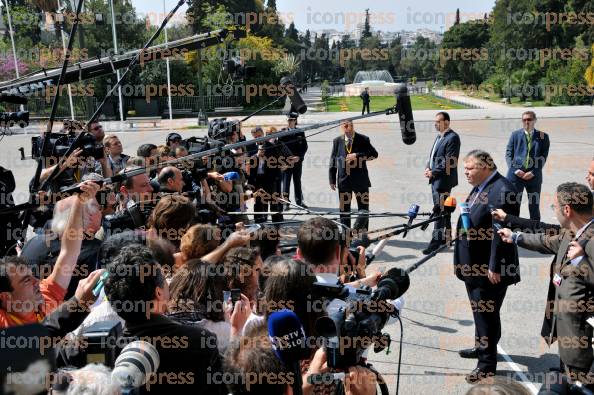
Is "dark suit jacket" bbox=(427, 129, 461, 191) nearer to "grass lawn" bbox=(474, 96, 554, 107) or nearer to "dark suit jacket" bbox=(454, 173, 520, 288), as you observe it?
"dark suit jacket" bbox=(454, 173, 520, 288)

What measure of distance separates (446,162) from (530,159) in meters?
1.83

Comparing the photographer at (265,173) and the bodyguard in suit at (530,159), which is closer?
the bodyguard in suit at (530,159)

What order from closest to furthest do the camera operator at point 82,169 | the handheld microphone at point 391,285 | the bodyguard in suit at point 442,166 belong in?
the handheld microphone at point 391,285
the camera operator at point 82,169
the bodyguard in suit at point 442,166

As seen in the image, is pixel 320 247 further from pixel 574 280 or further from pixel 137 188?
pixel 137 188

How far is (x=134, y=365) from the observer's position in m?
2.22

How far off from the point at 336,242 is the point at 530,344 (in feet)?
10.1

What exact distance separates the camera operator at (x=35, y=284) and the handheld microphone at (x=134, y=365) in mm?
1241

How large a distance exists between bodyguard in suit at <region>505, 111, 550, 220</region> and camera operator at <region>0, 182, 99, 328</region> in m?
8.22

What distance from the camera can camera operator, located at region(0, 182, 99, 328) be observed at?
3.45m

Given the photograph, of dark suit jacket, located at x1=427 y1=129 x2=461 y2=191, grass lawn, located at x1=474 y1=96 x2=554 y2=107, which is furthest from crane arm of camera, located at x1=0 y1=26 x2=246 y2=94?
grass lawn, located at x1=474 y1=96 x2=554 y2=107

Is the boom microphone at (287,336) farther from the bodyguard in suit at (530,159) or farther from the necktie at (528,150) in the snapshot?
the necktie at (528,150)

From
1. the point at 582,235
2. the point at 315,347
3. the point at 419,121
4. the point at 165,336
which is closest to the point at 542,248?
the point at 582,235

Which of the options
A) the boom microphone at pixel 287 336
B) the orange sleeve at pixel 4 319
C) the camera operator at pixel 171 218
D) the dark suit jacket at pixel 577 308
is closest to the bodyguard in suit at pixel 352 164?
the camera operator at pixel 171 218

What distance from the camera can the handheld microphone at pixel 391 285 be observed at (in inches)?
121
